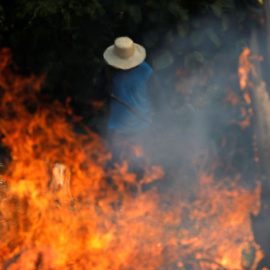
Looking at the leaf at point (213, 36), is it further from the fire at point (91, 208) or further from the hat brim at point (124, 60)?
the fire at point (91, 208)

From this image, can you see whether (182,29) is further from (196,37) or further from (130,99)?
(130,99)

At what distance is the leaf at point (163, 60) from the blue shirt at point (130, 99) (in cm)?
88

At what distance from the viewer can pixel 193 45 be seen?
198 inches

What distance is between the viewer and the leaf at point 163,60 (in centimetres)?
507

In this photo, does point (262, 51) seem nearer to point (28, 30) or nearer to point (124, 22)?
point (124, 22)

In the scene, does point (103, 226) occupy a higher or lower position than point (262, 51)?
lower

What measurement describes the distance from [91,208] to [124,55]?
7.54ft

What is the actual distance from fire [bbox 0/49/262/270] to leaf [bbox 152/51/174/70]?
136 cm

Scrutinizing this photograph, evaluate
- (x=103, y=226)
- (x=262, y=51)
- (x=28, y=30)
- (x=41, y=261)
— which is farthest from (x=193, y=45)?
(x=41, y=261)

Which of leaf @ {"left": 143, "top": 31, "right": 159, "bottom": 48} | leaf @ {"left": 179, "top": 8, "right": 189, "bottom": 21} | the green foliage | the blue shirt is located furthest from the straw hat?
leaf @ {"left": 179, "top": 8, "right": 189, "bottom": 21}

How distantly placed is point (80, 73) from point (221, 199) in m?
2.99

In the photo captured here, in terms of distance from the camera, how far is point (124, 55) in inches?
159

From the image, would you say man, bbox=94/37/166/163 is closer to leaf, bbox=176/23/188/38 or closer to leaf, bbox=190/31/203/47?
leaf, bbox=176/23/188/38

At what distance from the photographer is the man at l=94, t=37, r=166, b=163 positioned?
13.4 feet
